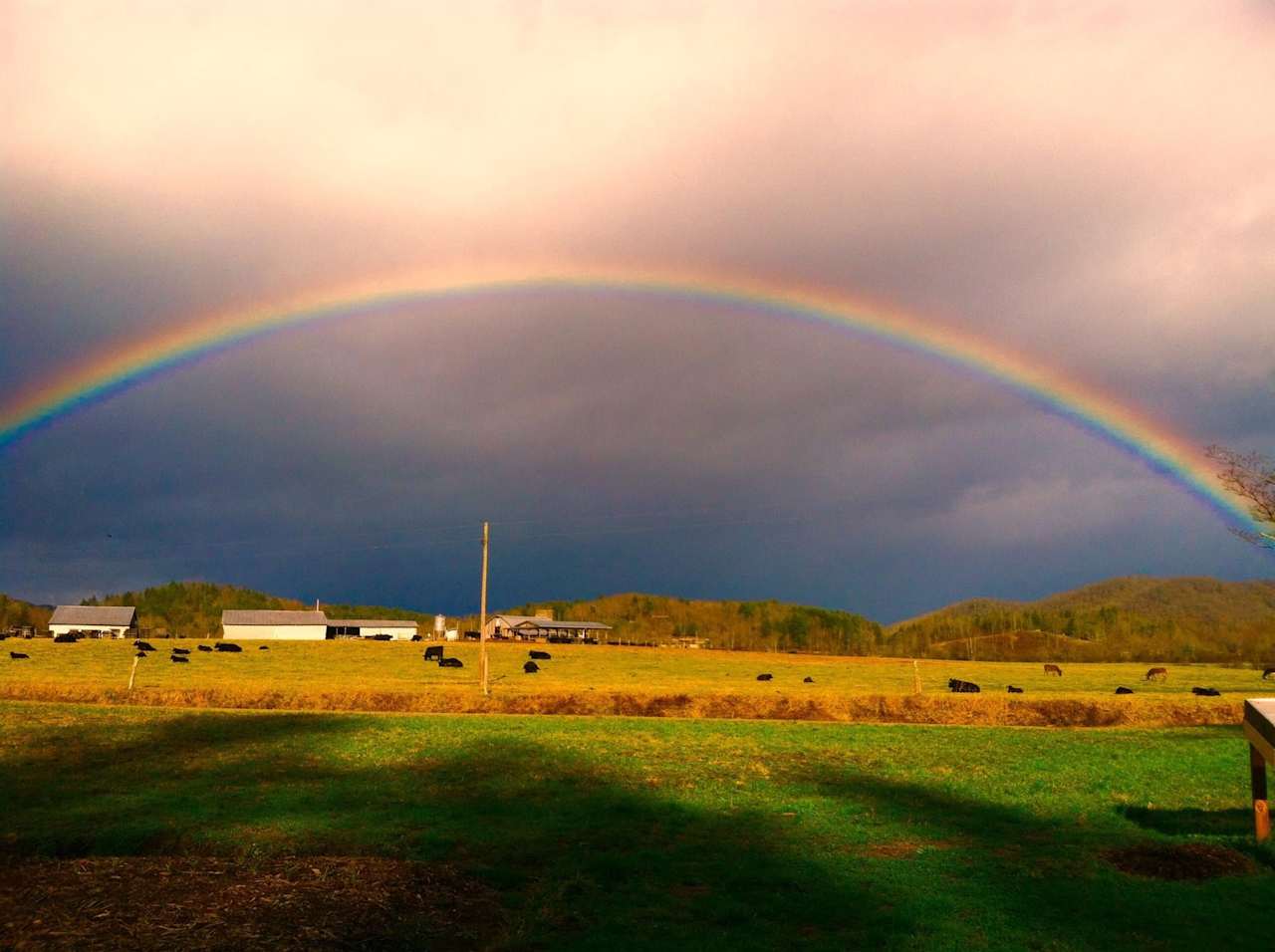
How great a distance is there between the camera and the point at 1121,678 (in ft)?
329

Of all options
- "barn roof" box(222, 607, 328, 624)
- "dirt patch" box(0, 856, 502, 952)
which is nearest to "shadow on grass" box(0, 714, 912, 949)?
"dirt patch" box(0, 856, 502, 952)

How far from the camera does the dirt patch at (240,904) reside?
33.5 feet

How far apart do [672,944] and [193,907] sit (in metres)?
5.69

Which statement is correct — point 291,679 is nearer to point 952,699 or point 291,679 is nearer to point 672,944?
point 952,699

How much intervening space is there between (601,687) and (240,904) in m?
56.2

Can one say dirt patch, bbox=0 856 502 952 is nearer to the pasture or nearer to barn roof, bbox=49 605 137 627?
the pasture

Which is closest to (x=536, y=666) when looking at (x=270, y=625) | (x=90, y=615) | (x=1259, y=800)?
(x=1259, y=800)

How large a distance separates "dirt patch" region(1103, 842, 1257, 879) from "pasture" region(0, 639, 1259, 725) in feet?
121

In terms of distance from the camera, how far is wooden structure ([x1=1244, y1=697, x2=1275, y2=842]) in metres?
14.1

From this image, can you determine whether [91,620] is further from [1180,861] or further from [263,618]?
[1180,861]

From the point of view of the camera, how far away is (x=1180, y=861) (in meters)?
15.0

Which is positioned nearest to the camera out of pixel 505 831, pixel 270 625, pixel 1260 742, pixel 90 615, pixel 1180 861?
pixel 1260 742

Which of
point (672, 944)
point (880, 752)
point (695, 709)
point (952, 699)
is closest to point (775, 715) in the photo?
point (695, 709)

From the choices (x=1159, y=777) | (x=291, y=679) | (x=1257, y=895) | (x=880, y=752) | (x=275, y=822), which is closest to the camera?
(x=1257, y=895)
